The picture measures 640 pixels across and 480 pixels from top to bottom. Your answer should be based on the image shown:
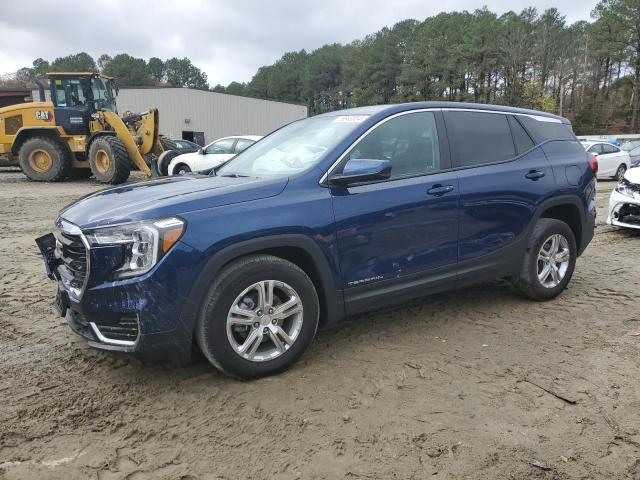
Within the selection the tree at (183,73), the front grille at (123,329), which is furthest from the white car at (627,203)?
the tree at (183,73)

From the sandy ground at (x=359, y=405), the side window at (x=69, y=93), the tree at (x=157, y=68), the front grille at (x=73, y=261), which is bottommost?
the sandy ground at (x=359, y=405)

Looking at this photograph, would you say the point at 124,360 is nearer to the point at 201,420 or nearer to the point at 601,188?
the point at 201,420

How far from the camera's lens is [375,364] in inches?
136

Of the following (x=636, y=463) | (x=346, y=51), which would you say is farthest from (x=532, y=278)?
(x=346, y=51)

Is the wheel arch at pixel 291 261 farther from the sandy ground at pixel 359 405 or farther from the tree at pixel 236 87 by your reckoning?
the tree at pixel 236 87

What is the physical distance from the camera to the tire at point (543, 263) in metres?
4.56

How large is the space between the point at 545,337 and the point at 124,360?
3.11 m

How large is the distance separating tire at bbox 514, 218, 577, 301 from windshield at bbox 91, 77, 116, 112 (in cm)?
1529

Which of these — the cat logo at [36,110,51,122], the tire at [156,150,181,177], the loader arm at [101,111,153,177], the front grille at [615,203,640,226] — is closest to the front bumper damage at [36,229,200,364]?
the front grille at [615,203,640,226]

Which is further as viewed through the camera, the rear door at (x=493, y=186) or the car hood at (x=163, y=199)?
the rear door at (x=493, y=186)

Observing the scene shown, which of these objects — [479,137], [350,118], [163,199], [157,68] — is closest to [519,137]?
[479,137]

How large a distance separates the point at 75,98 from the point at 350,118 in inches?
584

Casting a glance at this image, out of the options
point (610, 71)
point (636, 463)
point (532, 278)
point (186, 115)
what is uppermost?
point (610, 71)

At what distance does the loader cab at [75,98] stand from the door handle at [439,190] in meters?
14.7
